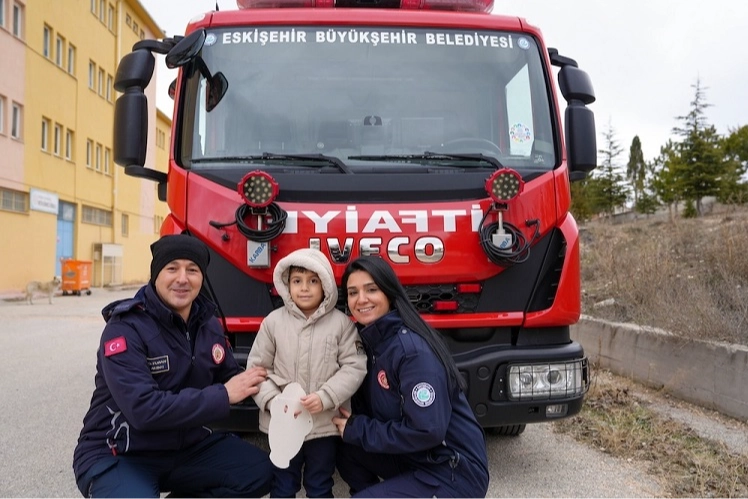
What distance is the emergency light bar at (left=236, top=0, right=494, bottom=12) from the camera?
4.05 meters

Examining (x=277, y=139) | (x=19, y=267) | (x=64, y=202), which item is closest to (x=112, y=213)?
(x=64, y=202)

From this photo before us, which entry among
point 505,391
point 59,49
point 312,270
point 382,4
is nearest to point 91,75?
point 59,49

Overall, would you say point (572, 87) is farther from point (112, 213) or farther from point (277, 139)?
point (112, 213)

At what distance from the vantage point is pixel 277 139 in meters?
3.61

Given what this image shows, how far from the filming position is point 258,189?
3184 mm

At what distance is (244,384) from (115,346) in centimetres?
56

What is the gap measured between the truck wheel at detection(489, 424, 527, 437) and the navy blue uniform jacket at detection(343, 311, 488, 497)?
178 centimetres

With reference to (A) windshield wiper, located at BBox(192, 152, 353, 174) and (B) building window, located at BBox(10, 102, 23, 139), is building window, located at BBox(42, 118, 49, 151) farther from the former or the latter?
(A) windshield wiper, located at BBox(192, 152, 353, 174)

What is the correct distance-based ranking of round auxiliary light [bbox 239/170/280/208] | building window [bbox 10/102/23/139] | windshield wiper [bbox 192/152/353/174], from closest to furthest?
round auxiliary light [bbox 239/170/280/208] < windshield wiper [bbox 192/152/353/174] < building window [bbox 10/102/23/139]

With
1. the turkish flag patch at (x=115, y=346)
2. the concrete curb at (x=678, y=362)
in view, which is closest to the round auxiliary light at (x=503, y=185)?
the turkish flag patch at (x=115, y=346)

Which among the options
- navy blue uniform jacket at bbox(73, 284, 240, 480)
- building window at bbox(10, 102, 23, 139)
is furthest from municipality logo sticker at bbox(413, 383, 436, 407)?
building window at bbox(10, 102, 23, 139)

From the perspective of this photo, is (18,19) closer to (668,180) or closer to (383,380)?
(383,380)

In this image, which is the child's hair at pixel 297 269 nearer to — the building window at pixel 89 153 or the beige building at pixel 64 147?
the beige building at pixel 64 147

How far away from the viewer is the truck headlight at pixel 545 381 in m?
3.28
